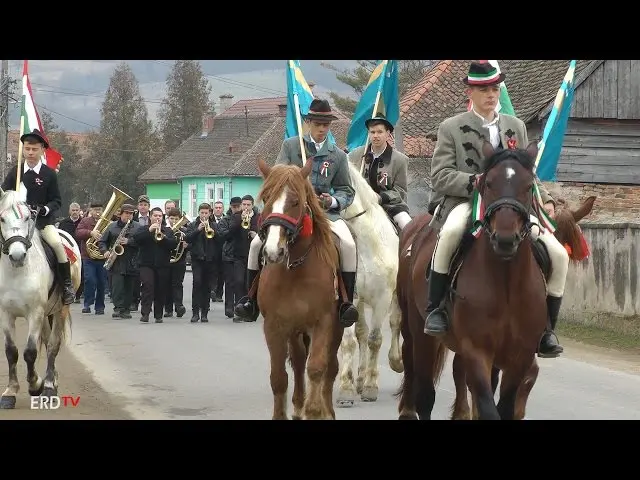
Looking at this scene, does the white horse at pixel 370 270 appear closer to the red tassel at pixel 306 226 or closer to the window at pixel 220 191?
the red tassel at pixel 306 226

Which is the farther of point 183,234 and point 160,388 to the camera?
point 183,234

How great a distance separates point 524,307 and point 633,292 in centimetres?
1130

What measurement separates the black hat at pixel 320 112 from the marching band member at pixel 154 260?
13361 millimetres

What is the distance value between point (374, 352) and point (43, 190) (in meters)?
4.01

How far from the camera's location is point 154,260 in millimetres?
23625

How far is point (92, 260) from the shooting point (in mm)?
25469

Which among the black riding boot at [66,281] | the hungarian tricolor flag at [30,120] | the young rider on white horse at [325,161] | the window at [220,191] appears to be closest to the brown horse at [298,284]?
the young rider on white horse at [325,161]

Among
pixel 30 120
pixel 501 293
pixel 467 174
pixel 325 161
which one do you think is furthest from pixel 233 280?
pixel 501 293

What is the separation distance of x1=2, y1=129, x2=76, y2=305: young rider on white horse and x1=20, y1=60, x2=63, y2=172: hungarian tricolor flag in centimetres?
31

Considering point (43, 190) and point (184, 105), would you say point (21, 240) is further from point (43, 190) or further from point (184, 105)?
point (184, 105)

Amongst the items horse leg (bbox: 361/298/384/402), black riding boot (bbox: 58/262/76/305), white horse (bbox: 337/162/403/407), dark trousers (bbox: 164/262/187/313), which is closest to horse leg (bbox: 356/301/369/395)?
white horse (bbox: 337/162/403/407)

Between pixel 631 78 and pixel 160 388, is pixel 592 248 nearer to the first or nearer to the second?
pixel 631 78

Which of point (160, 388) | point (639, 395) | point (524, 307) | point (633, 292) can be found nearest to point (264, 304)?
point (524, 307)
